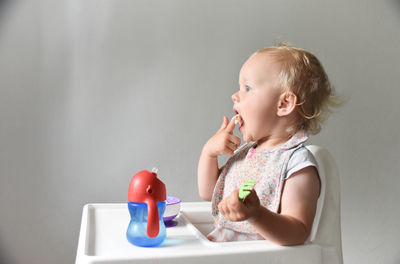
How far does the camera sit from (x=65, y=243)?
4.35 ft

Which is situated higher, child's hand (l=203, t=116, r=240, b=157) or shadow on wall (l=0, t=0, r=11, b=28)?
shadow on wall (l=0, t=0, r=11, b=28)

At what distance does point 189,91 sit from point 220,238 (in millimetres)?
652

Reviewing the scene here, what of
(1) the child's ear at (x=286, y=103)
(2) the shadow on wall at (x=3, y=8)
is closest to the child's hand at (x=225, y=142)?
(1) the child's ear at (x=286, y=103)

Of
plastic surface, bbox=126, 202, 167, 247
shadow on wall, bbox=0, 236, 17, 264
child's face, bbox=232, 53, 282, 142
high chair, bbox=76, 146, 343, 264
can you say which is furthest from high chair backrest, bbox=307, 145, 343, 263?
shadow on wall, bbox=0, 236, 17, 264

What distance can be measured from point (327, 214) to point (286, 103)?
8.8 inches

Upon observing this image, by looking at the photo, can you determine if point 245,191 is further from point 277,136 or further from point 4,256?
point 4,256

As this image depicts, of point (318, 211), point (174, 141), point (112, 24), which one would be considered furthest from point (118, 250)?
point (112, 24)

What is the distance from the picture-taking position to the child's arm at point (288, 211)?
618 mm

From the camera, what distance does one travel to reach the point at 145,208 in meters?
0.67

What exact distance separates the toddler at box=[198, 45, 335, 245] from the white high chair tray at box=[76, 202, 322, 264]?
5 centimetres

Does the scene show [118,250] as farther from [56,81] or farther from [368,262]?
[368,262]

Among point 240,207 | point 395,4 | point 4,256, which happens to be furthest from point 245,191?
point 395,4

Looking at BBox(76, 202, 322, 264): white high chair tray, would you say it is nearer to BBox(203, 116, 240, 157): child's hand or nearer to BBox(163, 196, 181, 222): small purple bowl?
BBox(163, 196, 181, 222): small purple bowl

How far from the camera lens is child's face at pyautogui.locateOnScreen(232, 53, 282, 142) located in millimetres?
804
